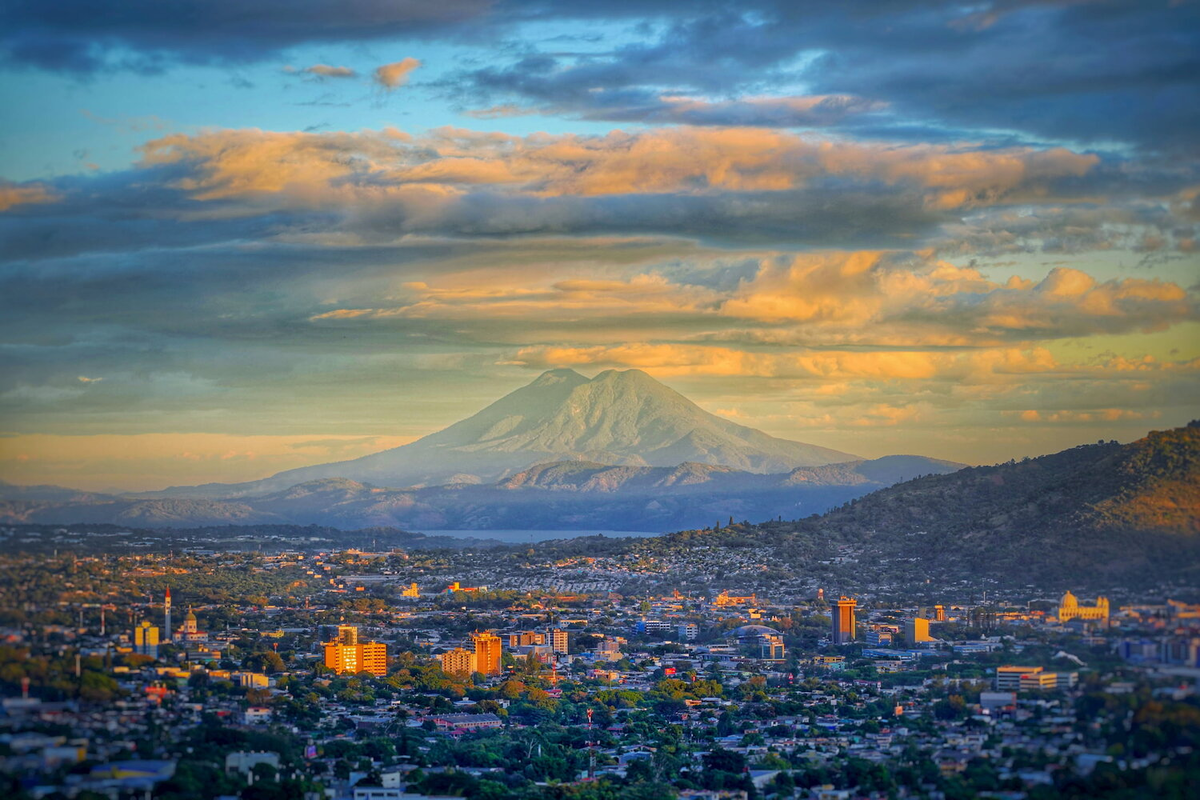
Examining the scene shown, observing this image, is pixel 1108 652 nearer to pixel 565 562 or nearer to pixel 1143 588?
pixel 1143 588

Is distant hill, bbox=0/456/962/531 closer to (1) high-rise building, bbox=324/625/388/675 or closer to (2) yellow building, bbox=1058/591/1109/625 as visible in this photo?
(1) high-rise building, bbox=324/625/388/675

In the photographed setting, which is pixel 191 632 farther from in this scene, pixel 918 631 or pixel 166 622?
pixel 918 631

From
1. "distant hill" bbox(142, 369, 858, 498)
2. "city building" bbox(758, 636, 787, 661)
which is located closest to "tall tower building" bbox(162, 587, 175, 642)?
"city building" bbox(758, 636, 787, 661)

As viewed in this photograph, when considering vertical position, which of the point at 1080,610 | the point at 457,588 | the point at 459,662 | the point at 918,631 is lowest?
the point at 459,662

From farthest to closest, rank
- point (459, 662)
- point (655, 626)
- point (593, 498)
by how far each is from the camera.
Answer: point (593, 498) < point (655, 626) < point (459, 662)

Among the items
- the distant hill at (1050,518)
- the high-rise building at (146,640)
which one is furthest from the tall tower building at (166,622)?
the distant hill at (1050,518)

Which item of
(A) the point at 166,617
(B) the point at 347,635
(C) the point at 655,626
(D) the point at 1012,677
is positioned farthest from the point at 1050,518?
(A) the point at 166,617

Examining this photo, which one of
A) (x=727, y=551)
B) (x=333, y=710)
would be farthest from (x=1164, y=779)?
(x=727, y=551)

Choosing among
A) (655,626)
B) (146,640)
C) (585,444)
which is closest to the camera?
(146,640)
